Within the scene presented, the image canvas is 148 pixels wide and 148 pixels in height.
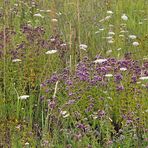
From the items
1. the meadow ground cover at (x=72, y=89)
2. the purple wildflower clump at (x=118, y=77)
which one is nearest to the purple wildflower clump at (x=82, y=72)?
the meadow ground cover at (x=72, y=89)

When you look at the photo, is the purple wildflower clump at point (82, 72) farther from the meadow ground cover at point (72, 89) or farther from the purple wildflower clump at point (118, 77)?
the purple wildflower clump at point (118, 77)

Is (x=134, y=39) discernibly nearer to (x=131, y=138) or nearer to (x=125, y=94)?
(x=125, y=94)

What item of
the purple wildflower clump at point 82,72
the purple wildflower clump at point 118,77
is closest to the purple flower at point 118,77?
the purple wildflower clump at point 118,77

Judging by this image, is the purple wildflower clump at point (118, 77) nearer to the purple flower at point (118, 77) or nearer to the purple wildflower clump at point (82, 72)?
the purple flower at point (118, 77)

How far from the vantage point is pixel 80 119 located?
2.95m

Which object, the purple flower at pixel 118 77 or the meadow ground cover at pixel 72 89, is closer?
the meadow ground cover at pixel 72 89

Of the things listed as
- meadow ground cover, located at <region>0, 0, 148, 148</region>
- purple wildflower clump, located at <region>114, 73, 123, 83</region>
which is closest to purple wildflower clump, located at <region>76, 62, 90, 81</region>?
meadow ground cover, located at <region>0, 0, 148, 148</region>

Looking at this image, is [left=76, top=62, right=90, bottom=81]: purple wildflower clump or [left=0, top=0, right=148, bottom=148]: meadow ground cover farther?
[left=76, top=62, right=90, bottom=81]: purple wildflower clump

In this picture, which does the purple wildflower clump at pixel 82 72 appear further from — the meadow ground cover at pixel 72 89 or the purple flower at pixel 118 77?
the purple flower at pixel 118 77

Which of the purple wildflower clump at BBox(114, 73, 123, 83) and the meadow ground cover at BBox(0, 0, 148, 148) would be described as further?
the purple wildflower clump at BBox(114, 73, 123, 83)

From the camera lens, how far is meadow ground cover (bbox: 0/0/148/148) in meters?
2.75

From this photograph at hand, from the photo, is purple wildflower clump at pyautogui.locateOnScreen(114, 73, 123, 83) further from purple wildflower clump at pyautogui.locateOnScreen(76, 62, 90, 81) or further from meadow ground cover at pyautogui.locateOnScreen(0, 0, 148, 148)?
purple wildflower clump at pyautogui.locateOnScreen(76, 62, 90, 81)

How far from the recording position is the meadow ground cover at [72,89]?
2746 mm

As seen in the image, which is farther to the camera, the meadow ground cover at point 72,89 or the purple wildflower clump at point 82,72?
the purple wildflower clump at point 82,72
